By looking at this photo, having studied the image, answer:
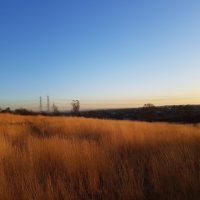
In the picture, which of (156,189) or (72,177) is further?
(72,177)

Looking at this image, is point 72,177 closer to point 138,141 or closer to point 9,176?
point 9,176

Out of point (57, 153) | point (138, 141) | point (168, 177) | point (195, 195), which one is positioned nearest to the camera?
point (195, 195)

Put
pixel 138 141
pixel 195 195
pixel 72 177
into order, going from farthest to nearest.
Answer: pixel 138 141, pixel 72 177, pixel 195 195

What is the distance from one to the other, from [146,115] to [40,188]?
69460 mm

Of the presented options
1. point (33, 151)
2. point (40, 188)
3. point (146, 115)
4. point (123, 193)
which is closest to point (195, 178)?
point (123, 193)

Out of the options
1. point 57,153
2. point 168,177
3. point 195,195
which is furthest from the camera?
point 57,153

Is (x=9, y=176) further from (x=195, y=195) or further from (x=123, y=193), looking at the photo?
(x=195, y=195)

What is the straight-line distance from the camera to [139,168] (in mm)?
6539

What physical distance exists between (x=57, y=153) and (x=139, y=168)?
5.96ft

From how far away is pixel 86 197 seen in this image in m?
5.28

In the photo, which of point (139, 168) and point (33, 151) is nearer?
point (139, 168)

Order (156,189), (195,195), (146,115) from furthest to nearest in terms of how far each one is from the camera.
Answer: (146,115)
(156,189)
(195,195)

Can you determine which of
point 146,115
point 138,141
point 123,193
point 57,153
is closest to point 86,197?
point 123,193

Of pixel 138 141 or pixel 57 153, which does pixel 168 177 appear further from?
pixel 138 141
